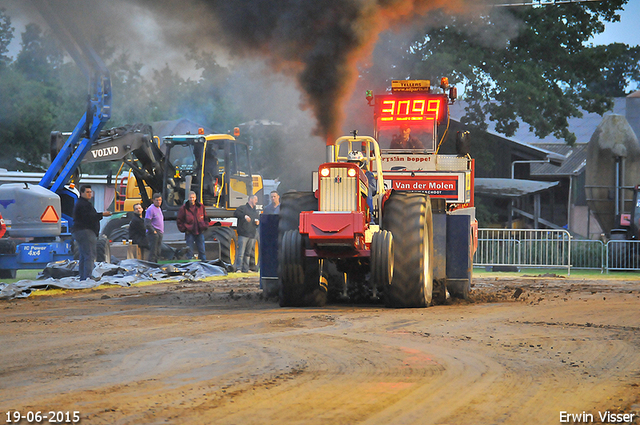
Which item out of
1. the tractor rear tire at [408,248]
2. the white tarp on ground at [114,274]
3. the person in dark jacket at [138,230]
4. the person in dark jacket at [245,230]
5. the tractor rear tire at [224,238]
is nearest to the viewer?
the tractor rear tire at [408,248]

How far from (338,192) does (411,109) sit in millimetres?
5454

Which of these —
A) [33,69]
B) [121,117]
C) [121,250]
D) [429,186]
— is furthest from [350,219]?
[121,117]

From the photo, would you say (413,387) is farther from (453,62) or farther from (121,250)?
(453,62)

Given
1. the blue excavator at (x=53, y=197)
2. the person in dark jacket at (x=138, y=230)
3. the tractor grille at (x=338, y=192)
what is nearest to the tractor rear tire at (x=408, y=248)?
the tractor grille at (x=338, y=192)

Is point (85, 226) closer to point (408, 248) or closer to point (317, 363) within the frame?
point (408, 248)

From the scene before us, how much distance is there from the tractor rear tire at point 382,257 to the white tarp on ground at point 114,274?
655 centimetres

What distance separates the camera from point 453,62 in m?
29.3

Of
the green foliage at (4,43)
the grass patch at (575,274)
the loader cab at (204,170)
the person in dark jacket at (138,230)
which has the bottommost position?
the grass patch at (575,274)

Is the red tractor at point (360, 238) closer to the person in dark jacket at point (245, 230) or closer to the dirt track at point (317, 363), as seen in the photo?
the dirt track at point (317, 363)

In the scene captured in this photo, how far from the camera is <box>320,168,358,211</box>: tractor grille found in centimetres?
1091

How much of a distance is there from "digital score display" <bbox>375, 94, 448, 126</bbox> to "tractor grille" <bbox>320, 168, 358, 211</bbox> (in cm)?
511

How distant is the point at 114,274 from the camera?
17.3 metres

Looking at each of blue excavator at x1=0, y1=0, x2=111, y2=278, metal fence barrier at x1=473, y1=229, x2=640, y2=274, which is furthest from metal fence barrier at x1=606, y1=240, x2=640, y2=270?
blue excavator at x1=0, y1=0, x2=111, y2=278

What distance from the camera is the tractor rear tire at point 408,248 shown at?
37.1 ft
